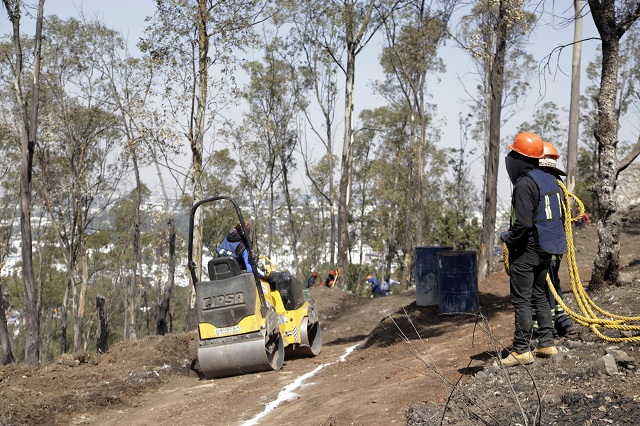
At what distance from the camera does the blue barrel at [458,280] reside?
12.2 m

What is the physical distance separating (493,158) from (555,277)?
35.8ft

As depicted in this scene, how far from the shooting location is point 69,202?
3775 centimetres

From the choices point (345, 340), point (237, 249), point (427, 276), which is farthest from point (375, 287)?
point (237, 249)

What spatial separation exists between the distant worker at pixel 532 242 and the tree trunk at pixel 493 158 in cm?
1030

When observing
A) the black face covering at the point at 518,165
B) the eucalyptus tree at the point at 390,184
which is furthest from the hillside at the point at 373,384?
the eucalyptus tree at the point at 390,184

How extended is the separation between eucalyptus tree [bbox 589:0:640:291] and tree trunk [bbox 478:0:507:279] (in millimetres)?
6750

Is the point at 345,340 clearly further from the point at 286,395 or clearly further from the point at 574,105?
the point at 574,105

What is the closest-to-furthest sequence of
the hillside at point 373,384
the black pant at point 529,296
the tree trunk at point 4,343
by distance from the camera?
the hillside at point 373,384, the black pant at point 529,296, the tree trunk at point 4,343

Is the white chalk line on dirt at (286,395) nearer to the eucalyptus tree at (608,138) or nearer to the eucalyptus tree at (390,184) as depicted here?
the eucalyptus tree at (608,138)

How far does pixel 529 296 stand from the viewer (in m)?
6.37

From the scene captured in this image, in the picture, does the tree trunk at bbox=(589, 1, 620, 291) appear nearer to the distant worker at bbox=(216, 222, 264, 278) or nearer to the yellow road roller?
the yellow road roller

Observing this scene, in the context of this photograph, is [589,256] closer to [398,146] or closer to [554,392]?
[554,392]

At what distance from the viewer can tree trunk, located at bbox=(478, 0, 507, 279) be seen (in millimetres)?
16578

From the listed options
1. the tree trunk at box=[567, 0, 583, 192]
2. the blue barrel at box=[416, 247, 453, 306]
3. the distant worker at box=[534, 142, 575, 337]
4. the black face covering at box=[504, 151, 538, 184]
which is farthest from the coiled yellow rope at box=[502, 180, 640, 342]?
the tree trunk at box=[567, 0, 583, 192]
